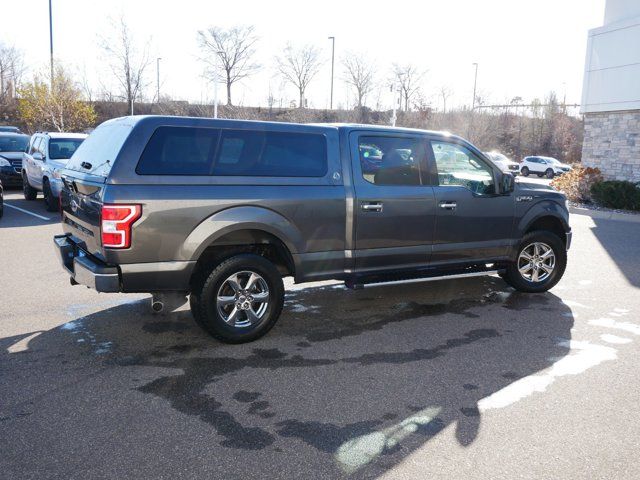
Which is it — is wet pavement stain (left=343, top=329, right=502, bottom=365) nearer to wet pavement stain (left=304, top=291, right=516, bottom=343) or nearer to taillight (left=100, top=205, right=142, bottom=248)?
wet pavement stain (left=304, top=291, right=516, bottom=343)

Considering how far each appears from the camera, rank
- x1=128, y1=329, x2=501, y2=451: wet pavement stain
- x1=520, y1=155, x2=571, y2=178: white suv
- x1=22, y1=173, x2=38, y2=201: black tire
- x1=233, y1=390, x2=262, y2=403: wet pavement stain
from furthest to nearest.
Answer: x1=520, y1=155, x2=571, y2=178: white suv
x1=22, y1=173, x2=38, y2=201: black tire
x1=233, y1=390, x2=262, y2=403: wet pavement stain
x1=128, y1=329, x2=501, y2=451: wet pavement stain

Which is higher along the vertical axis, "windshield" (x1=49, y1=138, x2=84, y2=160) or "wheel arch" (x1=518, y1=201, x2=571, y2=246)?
"windshield" (x1=49, y1=138, x2=84, y2=160)

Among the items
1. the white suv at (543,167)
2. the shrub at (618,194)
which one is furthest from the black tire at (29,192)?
the white suv at (543,167)

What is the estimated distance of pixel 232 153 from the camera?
5.01m

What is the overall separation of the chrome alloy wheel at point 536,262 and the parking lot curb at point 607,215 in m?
8.96

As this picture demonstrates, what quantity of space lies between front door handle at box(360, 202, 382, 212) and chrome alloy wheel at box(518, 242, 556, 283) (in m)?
2.28

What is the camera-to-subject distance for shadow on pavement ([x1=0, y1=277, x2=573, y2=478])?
327cm

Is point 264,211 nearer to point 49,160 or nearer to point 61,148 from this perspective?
point 49,160

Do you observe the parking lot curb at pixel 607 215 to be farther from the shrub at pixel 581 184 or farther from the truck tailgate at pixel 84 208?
the truck tailgate at pixel 84 208

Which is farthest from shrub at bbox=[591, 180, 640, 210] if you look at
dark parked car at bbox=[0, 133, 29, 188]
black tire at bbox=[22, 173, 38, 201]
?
dark parked car at bbox=[0, 133, 29, 188]

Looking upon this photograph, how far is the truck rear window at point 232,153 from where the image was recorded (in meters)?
4.70

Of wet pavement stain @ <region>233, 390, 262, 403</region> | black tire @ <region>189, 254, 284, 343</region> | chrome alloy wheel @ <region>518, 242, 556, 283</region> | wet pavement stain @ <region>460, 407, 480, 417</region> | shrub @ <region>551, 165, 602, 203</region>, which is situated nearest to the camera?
wet pavement stain @ <region>460, 407, 480, 417</region>

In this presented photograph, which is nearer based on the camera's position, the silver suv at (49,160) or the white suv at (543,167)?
the silver suv at (49,160)

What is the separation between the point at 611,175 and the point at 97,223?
57.1 ft
